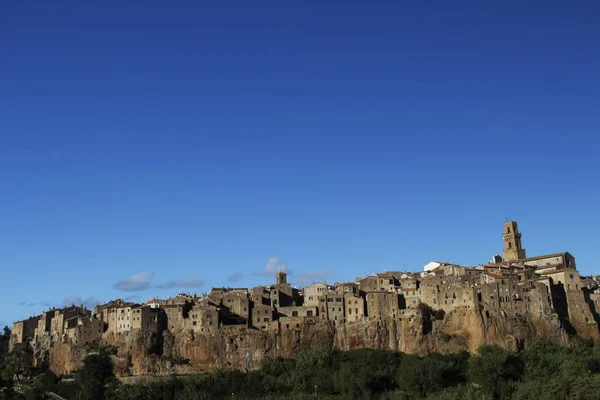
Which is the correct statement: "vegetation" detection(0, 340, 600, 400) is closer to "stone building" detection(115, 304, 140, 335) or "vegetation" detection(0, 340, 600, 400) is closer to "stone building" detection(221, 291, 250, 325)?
"stone building" detection(115, 304, 140, 335)

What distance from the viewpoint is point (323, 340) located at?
86062 millimetres

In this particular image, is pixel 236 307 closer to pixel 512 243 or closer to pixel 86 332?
pixel 86 332

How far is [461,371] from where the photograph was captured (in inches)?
3162

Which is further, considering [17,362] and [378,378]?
[17,362]

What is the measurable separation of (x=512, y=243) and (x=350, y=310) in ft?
117

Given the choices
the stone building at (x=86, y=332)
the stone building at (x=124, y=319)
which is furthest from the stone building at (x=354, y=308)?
the stone building at (x=86, y=332)

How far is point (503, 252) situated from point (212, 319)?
47.3 meters

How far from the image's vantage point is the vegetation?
77.2 meters

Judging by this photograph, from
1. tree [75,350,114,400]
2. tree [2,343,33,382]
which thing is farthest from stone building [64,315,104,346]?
tree [2,343,33,382]

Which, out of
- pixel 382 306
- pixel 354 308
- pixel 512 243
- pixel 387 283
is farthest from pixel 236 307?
pixel 512 243

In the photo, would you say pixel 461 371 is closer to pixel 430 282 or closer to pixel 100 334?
pixel 430 282

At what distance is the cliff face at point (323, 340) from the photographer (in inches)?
3258

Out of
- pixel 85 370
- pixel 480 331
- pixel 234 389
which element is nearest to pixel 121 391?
pixel 85 370

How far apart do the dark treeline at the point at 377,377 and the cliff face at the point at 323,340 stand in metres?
1.46
